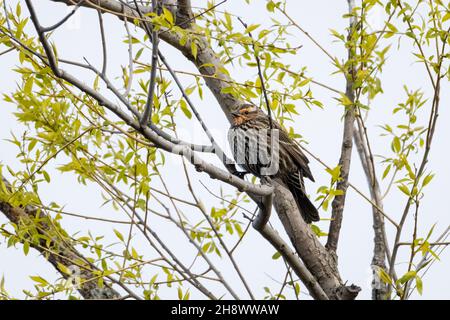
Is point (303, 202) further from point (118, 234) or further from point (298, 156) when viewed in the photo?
point (118, 234)

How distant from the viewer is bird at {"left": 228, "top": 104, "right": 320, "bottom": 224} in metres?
4.42

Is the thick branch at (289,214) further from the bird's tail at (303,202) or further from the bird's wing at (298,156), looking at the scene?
the bird's wing at (298,156)

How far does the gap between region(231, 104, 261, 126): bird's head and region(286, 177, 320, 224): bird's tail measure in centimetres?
51

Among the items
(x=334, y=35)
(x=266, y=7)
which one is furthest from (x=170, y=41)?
(x=334, y=35)

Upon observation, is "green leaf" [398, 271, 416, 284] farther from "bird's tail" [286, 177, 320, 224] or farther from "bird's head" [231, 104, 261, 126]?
"bird's head" [231, 104, 261, 126]

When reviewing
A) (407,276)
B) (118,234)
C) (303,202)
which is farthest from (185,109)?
(303,202)

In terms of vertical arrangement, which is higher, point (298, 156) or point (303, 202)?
point (298, 156)

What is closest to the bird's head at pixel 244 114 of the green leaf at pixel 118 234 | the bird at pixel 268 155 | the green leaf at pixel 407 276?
the bird at pixel 268 155

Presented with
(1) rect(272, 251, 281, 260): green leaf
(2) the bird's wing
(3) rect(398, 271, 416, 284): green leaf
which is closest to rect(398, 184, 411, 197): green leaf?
(3) rect(398, 271, 416, 284): green leaf

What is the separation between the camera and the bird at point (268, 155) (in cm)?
442

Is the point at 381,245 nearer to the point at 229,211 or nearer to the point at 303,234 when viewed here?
the point at 303,234

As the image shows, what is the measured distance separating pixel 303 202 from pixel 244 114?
692mm

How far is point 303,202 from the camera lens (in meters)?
4.54
